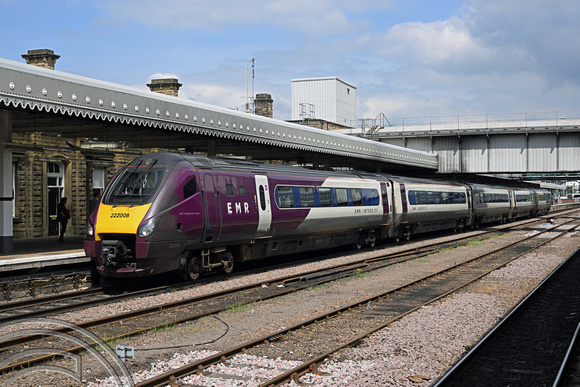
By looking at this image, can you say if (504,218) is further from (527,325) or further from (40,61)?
(527,325)

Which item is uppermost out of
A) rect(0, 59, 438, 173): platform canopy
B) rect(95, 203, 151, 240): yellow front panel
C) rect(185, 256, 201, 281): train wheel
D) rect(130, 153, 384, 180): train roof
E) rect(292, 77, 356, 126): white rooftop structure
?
rect(292, 77, 356, 126): white rooftop structure

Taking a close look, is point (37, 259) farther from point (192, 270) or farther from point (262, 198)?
point (262, 198)

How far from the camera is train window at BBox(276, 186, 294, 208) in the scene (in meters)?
17.4

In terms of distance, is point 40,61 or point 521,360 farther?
point 40,61

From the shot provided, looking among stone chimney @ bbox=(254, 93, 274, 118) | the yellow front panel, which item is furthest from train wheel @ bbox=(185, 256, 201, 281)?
stone chimney @ bbox=(254, 93, 274, 118)

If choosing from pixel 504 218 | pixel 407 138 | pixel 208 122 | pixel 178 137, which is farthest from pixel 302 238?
pixel 504 218

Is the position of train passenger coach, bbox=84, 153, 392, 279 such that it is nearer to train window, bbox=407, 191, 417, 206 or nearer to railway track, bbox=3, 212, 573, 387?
railway track, bbox=3, 212, 573, 387

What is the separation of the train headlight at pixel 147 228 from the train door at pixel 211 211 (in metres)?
1.65

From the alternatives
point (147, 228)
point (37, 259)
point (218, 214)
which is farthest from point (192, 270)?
point (37, 259)

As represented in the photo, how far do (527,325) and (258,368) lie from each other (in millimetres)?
5640

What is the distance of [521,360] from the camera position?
853 centimetres

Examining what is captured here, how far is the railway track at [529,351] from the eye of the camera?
299 inches

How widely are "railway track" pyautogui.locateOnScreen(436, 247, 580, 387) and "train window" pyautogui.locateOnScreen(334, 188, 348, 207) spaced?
8336 mm

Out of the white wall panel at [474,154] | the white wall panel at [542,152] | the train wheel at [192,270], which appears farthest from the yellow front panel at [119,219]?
the white wall panel at [474,154]
